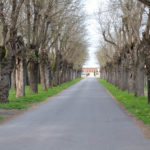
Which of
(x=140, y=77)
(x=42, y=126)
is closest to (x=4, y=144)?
(x=42, y=126)

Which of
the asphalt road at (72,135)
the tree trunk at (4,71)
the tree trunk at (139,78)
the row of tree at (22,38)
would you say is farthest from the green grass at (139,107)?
the row of tree at (22,38)

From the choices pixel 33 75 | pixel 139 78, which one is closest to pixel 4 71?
pixel 33 75

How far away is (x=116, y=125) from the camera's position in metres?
9.12

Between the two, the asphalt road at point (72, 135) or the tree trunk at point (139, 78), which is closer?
the asphalt road at point (72, 135)

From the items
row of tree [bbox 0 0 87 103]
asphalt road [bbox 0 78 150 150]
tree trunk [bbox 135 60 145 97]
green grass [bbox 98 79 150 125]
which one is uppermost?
row of tree [bbox 0 0 87 103]

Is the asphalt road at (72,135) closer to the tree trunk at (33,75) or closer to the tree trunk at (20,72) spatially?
the tree trunk at (20,72)

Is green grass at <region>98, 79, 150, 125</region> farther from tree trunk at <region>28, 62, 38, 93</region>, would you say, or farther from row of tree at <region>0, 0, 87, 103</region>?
tree trunk at <region>28, 62, 38, 93</region>

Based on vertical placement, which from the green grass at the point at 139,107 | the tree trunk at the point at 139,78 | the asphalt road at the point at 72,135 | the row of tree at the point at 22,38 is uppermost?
the row of tree at the point at 22,38

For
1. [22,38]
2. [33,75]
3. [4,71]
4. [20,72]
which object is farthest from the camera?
[33,75]

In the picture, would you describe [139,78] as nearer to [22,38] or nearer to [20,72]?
[20,72]

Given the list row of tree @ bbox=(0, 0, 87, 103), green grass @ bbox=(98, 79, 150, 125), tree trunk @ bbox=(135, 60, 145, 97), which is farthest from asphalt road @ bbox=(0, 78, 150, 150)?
tree trunk @ bbox=(135, 60, 145, 97)

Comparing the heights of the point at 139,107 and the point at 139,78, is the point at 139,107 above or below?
below

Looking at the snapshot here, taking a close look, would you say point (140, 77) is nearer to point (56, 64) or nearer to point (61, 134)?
point (61, 134)

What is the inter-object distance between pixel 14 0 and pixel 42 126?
8.85 m
